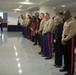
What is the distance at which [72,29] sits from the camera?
4402 millimetres

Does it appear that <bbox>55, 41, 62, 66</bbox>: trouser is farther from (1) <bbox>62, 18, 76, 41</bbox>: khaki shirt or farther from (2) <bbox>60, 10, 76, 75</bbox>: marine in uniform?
(1) <bbox>62, 18, 76, 41</bbox>: khaki shirt

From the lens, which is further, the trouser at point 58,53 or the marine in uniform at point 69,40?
the trouser at point 58,53

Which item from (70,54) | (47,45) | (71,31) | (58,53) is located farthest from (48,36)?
(71,31)

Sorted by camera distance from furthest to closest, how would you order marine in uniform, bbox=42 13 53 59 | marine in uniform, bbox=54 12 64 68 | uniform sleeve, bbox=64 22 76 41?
marine in uniform, bbox=42 13 53 59 < marine in uniform, bbox=54 12 64 68 < uniform sleeve, bbox=64 22 76 41

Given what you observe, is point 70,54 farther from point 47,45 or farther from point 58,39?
point 47,45

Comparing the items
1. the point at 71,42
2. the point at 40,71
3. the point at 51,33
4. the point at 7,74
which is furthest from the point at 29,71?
the point at 51,33

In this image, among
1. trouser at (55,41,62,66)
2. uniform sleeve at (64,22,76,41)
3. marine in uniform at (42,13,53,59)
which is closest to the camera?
uniform sleeve at (64,22,76,41)

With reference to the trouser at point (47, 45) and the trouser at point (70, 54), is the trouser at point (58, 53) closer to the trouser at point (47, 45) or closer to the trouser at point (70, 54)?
the trouser at point (70, 54)

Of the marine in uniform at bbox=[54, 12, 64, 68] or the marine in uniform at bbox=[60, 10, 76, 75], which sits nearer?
the marine in uniform at bbox=[60, 10, 76, 75]

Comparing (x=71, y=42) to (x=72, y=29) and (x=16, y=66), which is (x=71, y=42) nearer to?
(x=72, y=29)

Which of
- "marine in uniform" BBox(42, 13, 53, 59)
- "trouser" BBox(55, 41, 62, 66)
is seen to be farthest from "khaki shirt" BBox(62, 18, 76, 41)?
"marine in uniform" BBox(42, 13, 53, 59)

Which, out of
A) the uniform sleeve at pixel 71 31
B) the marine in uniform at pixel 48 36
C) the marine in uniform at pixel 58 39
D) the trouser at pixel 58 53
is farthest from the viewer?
the marine in uniform at pixel 48 36

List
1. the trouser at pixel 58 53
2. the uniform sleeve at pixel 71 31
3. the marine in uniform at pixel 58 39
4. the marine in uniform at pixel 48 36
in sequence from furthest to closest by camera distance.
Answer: the marine in uniform at pixel 48 36 < the trouser at pixel 58 53 < the marine in uniform at pixel 58 39 < the uniform sleeve at pixel 71 31

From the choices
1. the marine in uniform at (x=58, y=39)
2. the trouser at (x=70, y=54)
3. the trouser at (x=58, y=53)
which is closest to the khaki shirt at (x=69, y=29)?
the trouser at (x=70, y=54)
